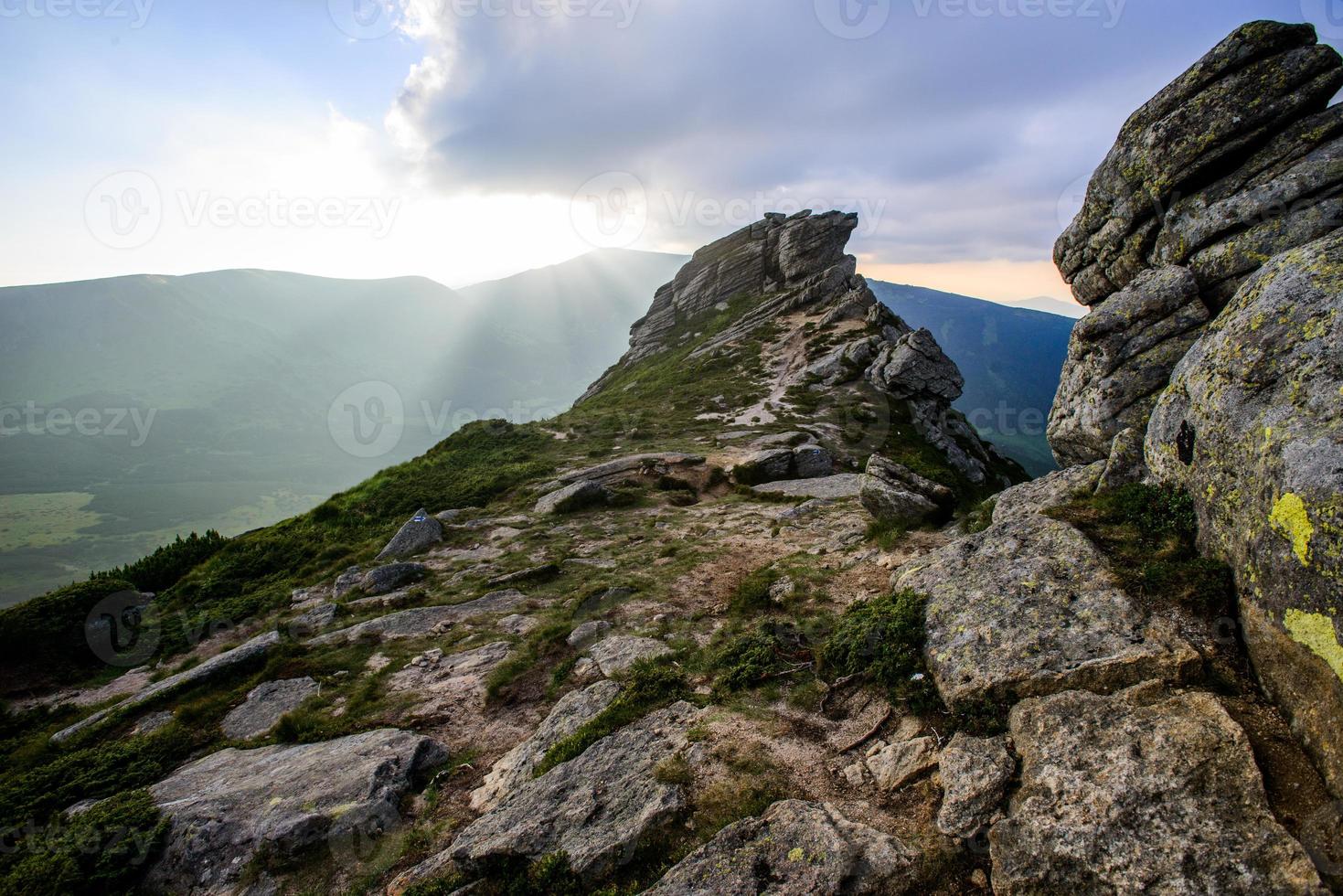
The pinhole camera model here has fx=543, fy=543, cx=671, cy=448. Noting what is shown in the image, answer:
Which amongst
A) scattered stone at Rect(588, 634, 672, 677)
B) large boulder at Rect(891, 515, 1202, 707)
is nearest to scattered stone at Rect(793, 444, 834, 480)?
scattered stone at Rect(588, 634, 672, 677)

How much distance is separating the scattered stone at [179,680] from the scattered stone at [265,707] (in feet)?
5.30

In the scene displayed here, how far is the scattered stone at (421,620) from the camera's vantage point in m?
16.5

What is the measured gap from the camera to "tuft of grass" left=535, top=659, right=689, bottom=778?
968cm

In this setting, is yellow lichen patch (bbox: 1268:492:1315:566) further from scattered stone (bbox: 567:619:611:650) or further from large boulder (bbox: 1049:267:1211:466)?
scattered stone (bbox: 567:619:611:650)

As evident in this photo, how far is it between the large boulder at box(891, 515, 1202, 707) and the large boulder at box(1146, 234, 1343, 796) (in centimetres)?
112

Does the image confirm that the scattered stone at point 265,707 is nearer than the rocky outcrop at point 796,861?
No

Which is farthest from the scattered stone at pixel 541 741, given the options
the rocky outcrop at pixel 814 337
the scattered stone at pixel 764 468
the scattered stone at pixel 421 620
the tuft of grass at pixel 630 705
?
the rocky outcrop at pixel 814 337

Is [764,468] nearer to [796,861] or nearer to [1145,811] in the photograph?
[796,861]

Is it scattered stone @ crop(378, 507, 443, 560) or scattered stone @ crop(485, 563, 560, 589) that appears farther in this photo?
scattered stone @ crop(378, 507, 443, 560)

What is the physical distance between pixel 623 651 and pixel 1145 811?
9772 millimetres

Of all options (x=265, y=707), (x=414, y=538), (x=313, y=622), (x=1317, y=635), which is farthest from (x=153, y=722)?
(x=1317, y=635)

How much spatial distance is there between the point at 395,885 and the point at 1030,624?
10477mm

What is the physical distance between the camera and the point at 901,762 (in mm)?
7844

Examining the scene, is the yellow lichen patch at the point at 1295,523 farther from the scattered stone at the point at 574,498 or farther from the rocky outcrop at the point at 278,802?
the scattered stone at the point at 574,498
